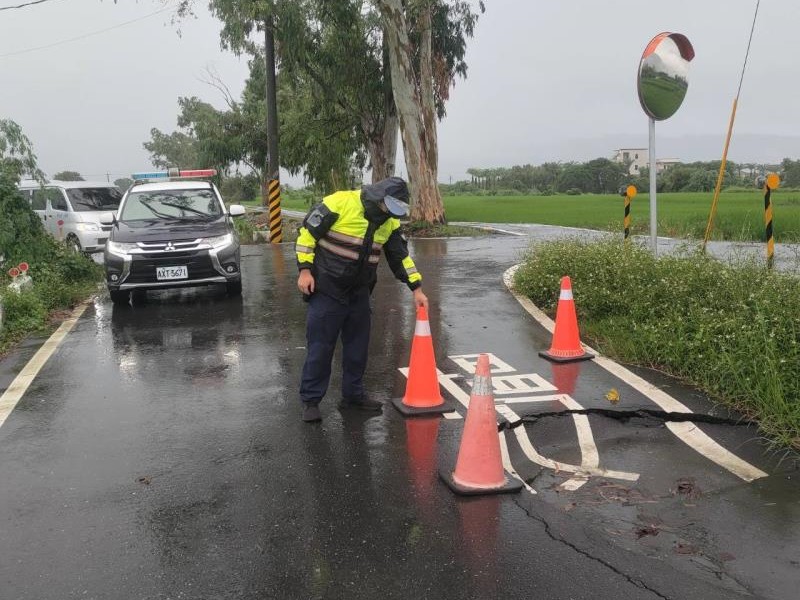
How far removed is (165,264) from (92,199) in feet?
30.1

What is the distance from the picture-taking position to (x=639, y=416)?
5129 mm

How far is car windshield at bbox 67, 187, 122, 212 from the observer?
16.9 metres

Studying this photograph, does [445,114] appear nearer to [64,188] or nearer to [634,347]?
[64,188]

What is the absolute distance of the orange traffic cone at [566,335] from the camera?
21.5ft

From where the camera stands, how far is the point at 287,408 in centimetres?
534

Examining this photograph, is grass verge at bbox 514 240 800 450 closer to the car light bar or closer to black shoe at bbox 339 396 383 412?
black shoe at bbox 339 396 383 412

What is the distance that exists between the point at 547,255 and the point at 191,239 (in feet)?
15.2

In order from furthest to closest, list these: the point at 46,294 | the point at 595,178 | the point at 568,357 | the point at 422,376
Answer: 1. the point at 595,178
2. the point at 46,294
3. the point at 568,357
4. the point at 422,376

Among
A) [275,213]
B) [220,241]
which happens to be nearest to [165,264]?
[220,241]

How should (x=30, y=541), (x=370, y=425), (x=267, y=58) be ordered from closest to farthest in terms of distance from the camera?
(x=30, y=541)
(x=370, y=425)
(x=267, y=58)

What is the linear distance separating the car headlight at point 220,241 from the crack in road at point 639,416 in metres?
5.89

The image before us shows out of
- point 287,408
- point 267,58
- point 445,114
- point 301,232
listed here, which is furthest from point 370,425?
point 445,114

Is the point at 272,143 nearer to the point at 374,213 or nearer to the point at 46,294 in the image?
the point at 46,294

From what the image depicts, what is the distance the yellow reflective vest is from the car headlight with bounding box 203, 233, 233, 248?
5052 mm
